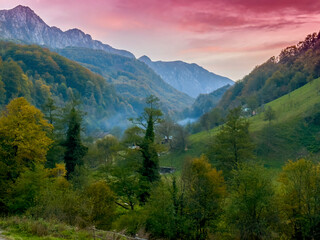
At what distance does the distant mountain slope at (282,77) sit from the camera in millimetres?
123756

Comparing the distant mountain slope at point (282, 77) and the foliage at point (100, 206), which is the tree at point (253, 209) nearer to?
the foliage at point (100, 206)

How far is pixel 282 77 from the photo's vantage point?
137875 mm

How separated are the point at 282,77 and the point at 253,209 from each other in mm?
128714

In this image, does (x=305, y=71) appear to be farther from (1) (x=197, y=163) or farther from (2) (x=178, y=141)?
(1) (x=197, y=163)

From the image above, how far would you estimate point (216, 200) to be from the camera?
28422 mm

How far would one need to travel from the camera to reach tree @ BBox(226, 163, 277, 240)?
2567 cm

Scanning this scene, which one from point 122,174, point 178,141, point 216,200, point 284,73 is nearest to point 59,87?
point 178,141

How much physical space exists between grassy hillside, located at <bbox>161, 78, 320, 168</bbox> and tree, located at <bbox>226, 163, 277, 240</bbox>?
44.5m

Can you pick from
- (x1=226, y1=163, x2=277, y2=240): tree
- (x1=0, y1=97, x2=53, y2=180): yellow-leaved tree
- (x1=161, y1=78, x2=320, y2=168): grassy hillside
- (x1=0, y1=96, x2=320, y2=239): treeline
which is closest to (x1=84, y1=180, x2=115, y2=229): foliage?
(x1=0, y1=96, x2=320, y2=239): treeline

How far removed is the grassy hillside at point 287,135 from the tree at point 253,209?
44502 mm

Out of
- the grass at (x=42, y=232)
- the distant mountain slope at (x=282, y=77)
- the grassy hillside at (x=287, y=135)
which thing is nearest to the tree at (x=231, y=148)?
the grassy hillside at (x=287, y=135)

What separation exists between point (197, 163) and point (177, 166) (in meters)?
47.1

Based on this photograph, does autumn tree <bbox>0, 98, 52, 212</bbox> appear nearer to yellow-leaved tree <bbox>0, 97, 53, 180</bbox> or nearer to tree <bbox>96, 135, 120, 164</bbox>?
yellow-leaved tree <bbox>0, 97, 53, 180</bbox>

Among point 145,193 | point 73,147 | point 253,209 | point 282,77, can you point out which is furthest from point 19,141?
point 282,77
